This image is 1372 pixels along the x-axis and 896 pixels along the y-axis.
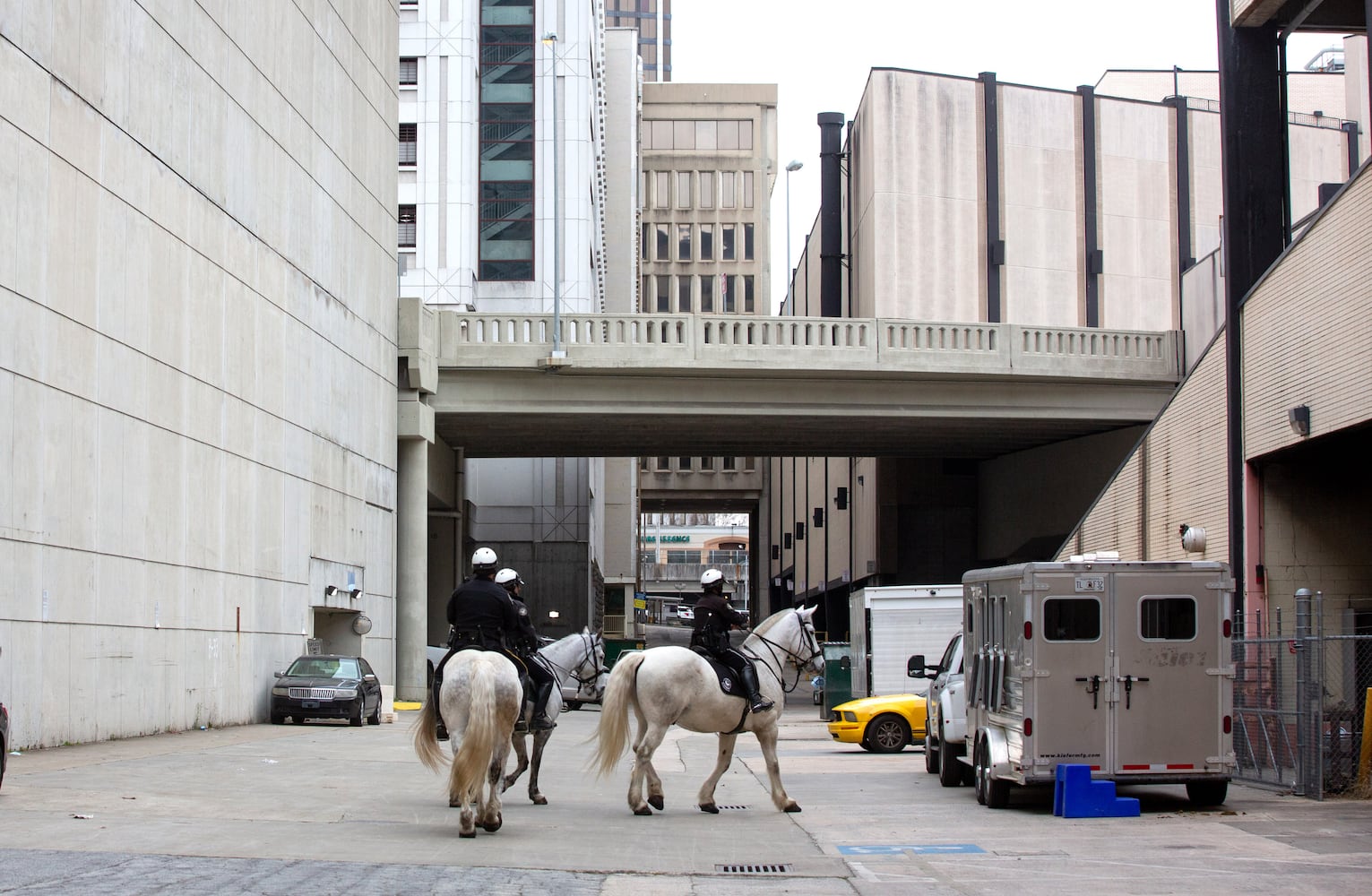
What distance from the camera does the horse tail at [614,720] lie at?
13.4 meters

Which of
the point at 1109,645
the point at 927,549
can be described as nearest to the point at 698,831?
the point at 1109,645

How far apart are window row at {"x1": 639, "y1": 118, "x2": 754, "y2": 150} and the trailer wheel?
106252mm

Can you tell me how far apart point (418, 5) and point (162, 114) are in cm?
4352

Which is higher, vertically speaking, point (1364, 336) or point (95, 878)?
point (1364, 336)

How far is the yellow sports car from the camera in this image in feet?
83.7

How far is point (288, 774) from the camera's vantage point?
17641 millimetres

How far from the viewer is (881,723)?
1010 inches

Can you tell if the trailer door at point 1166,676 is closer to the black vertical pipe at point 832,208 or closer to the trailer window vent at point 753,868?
the trailer window vent at point 753,868

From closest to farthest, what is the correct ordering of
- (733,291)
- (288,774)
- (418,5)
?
(288,774) → (418,5) → (733,291)

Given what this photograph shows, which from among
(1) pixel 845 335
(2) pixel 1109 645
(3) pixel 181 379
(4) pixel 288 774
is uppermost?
(1) pixel 845 335

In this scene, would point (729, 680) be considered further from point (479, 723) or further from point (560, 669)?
point (479, 723)

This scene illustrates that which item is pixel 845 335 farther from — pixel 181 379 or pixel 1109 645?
pixel 1109 645

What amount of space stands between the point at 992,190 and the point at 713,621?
3839 cm

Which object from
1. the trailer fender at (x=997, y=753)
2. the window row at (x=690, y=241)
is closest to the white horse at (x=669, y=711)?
the trailer fender at (x=997, y=753)
